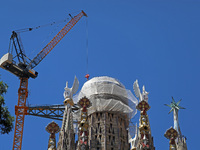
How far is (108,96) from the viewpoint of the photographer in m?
68.8

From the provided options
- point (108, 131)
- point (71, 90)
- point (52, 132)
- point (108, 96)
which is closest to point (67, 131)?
point (52, 132)

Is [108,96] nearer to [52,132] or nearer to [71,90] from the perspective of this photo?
[71,90]

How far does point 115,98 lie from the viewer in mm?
69188

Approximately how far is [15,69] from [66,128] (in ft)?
87.5

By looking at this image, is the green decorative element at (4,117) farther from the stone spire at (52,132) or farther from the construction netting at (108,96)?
the construction netting at (108,96)

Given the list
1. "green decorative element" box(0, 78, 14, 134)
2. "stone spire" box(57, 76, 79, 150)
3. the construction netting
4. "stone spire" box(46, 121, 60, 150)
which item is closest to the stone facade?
the construction netting

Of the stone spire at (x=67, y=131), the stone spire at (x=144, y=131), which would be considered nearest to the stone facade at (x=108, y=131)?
the stone spire at (x=144, y=131)

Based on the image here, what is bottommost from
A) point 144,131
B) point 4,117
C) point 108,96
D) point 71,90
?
point 4,117

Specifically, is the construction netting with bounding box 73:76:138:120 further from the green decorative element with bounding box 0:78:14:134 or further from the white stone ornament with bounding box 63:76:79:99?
the green decorative element with bounding box 0:78:14:134

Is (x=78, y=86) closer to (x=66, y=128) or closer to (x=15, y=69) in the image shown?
(x=66, y=128)

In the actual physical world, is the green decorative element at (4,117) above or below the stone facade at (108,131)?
below

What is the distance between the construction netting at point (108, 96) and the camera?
6639 cm

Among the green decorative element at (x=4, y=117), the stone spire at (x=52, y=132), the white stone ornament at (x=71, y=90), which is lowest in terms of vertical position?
the green decorative element at (x=4, y=117)

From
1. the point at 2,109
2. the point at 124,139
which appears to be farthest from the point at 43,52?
the point at 2,109
